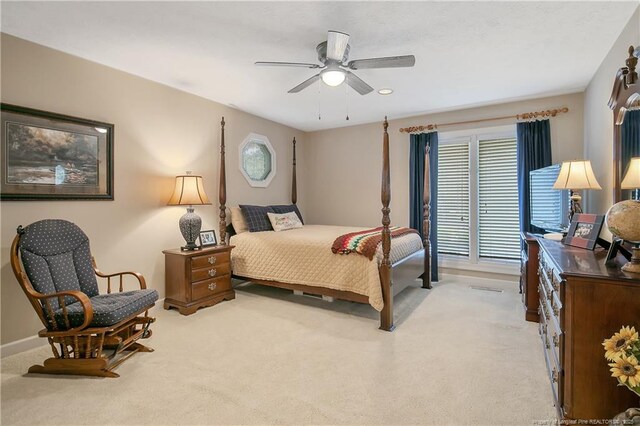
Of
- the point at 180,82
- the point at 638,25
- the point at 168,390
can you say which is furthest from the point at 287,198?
the point at 638,25

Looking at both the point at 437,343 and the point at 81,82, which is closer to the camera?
the point at 437,343

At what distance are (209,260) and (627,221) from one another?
3.51 metres

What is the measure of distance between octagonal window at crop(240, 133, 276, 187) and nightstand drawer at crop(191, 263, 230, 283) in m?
1.57

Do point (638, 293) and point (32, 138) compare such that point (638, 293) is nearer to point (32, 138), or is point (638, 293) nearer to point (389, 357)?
point (389, 357)

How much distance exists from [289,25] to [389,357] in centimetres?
268

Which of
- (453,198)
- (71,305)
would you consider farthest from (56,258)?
(453,198)

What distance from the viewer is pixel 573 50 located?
9.17 feet

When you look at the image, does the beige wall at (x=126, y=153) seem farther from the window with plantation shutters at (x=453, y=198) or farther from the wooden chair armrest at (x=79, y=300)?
the window with plantation shutters at (x=453, y=198)

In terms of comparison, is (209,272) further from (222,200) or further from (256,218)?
(256,218)

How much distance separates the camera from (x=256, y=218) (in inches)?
176

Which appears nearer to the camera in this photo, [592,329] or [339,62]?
[592,329]

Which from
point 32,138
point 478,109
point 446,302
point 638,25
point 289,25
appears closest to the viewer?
point 638,25

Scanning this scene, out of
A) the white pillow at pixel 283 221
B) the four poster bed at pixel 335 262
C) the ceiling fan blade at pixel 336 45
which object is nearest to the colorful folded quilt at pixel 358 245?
the four poster bed at pixel 335 262

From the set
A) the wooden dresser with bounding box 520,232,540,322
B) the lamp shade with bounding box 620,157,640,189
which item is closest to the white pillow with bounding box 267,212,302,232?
the wooden dresser with bounding box 520,232,540,322
